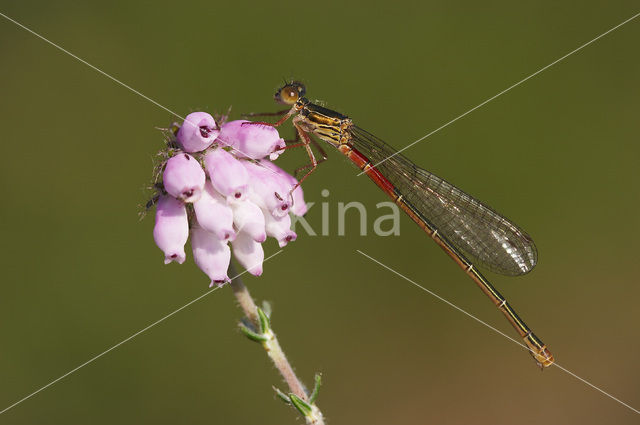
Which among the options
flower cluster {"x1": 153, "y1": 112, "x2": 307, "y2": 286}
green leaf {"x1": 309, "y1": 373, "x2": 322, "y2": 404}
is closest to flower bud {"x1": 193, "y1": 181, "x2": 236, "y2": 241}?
flower cluster {"x1": 153, "y1": 112, "x2": 307, "y2": 286}

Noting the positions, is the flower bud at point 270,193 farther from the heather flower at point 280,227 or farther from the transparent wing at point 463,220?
the transparent wing at point 463,220

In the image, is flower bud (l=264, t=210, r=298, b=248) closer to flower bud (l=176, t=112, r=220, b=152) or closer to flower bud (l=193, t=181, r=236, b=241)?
flower bud (l=193, t=181, r=236, b=241)

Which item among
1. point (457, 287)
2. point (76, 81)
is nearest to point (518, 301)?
point (457, 287)

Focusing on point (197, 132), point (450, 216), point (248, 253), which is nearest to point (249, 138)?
point (197, 132)

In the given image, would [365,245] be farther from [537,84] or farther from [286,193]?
[286,193]

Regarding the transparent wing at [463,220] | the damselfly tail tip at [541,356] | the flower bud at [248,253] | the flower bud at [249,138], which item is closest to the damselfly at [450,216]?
the transparent wing at [463,220]
